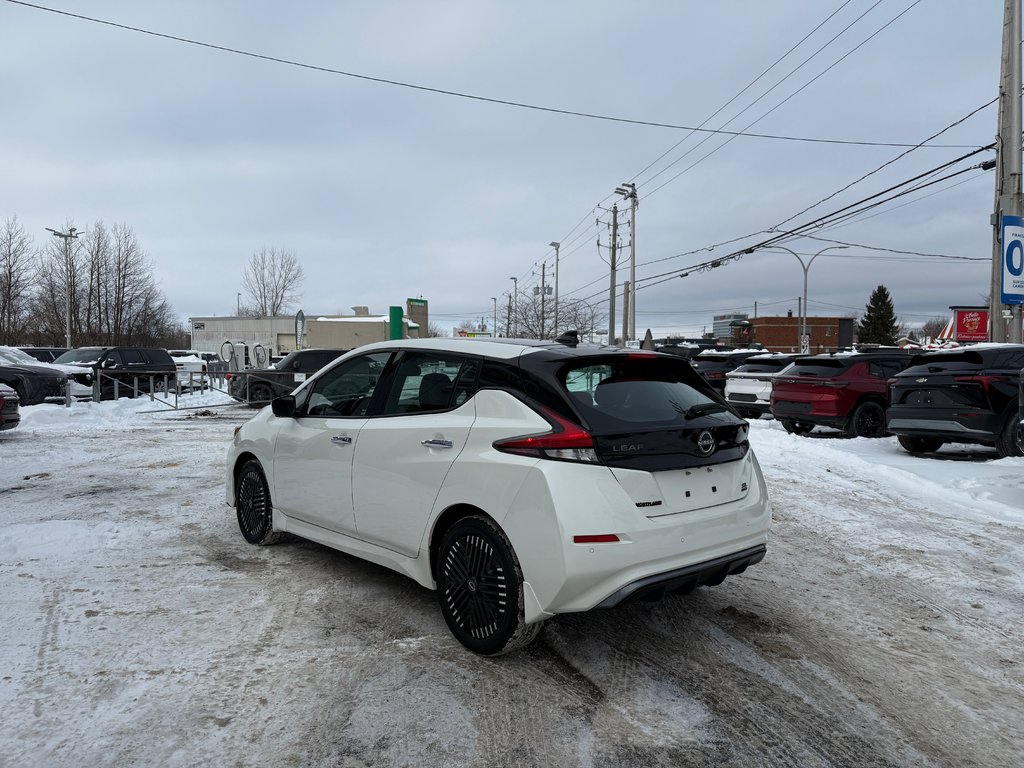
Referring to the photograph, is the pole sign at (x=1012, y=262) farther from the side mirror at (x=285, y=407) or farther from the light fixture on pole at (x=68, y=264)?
the light fixture on pole at (x=68, y=264)

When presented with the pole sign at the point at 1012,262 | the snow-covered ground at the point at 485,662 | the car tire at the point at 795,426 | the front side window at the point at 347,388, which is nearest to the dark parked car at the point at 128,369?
the snow-covered ground at the point at 485,662

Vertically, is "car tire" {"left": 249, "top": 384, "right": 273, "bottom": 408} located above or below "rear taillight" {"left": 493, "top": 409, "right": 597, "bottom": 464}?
below

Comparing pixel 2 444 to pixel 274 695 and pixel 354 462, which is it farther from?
pixel 274 695

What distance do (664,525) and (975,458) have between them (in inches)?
335

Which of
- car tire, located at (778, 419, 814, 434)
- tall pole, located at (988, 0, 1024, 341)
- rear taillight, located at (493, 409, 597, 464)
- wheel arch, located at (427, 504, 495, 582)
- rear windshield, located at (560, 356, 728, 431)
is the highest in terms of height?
tall pole, located at (988, 0, 1024, 341)

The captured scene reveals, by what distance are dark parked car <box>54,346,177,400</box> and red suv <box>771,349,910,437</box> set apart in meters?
16.5

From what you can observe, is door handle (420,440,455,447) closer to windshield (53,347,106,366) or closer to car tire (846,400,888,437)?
car tire (846,400,888,437)

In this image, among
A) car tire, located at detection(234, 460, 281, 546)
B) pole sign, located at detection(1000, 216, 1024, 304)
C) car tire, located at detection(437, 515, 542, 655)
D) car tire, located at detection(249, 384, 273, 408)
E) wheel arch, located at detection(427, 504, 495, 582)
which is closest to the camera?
car tire, located at detection(437, 515, 542, 655)

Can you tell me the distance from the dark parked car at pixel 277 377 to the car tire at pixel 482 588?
1599 centimetres

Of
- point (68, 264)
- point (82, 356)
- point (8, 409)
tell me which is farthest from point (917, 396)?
point (68, 264)

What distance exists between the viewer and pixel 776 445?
11.0 meters

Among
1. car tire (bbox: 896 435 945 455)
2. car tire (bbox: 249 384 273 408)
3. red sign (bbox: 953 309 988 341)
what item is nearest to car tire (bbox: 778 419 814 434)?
car tire (bbox: 896 435 945 455)

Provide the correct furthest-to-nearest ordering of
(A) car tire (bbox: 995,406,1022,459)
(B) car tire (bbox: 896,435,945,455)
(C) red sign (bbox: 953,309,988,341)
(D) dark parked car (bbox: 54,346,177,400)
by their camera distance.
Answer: (C) red sign (bbox: 953,309,988,341) → (D) dark parked car (bbox: 54,346,177,400) → (B) car tire (bbox: 896,435,945,455) → (A) car tire (bbox: 995,406,1022,459)

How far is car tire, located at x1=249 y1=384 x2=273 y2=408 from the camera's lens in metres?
19.8
